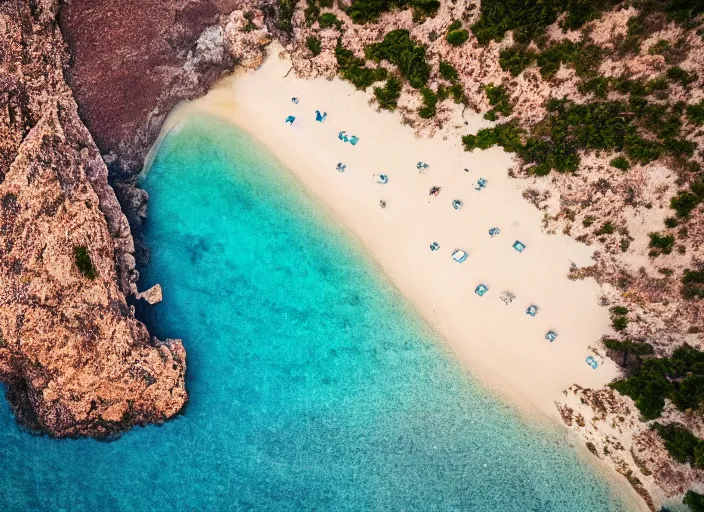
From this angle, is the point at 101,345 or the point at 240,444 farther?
the point at 240,444

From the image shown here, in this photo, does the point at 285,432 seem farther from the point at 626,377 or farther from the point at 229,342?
the point at 626,377

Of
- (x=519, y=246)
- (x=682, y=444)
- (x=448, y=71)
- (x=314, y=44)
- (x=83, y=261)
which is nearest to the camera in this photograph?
(x=682, y=444)

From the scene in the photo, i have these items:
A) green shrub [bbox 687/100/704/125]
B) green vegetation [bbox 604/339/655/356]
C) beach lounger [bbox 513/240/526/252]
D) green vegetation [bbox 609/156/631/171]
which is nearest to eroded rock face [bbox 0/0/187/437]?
beach lounger [bbox 513/240/526/252]

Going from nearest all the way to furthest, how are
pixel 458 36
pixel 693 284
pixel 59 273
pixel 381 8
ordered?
pixel 693 284, pixel 458 36, pixel 59 273, pixel 381 8

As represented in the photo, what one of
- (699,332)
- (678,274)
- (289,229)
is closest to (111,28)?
(289,229)

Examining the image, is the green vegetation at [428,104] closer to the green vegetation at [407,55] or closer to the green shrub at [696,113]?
the green vegetation at [407,55]

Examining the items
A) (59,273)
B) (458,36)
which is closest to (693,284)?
(458,36)

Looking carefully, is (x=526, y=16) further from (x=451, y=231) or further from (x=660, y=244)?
(x=660, y=244)
